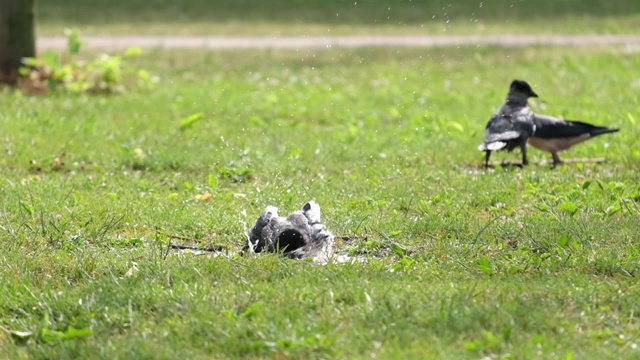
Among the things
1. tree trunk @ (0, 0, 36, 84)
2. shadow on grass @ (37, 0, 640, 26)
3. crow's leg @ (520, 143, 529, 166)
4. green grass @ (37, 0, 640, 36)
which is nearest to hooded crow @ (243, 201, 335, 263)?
crow's leg @ (520, 143, 529, 166)

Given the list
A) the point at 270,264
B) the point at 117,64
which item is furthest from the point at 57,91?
the point at 270,264

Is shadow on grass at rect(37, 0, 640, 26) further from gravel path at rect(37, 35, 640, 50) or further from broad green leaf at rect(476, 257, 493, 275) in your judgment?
broad green leaf at rect(476, 257, 493, 275)

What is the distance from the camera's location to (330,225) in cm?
681

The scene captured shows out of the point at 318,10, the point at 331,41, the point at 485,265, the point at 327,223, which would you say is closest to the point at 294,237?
the point at 327,223

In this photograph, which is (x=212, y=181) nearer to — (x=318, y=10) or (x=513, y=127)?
(x=513, y=127)

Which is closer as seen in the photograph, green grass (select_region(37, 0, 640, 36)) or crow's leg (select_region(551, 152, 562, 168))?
crow's leg (select_region(551, 152, 562, 168))

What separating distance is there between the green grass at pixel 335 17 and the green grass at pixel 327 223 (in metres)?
6.48

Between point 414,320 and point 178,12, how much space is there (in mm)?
17803

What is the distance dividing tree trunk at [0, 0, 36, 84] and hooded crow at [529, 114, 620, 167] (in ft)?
21.4

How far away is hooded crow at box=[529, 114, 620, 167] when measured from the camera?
8883 millimetres

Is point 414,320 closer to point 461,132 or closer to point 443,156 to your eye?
point 443,156

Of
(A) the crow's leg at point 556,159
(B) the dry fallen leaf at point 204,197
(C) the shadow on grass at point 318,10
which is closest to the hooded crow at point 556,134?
(A) the crow's leg at point 556,159

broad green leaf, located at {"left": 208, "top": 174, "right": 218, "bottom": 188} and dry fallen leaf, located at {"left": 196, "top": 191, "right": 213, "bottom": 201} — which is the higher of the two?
broad green leaf, located at {"left": 208, "top": 174, "right": 218, "bottom": 188}

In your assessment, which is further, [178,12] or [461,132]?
[178,12]
